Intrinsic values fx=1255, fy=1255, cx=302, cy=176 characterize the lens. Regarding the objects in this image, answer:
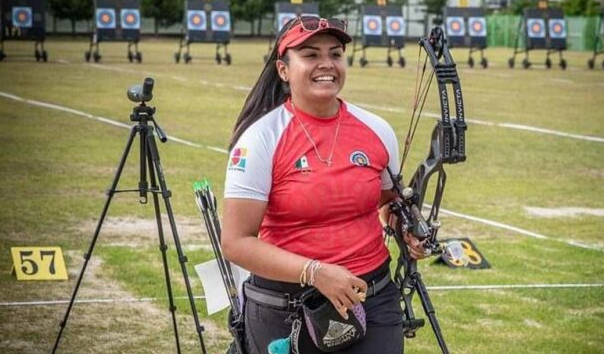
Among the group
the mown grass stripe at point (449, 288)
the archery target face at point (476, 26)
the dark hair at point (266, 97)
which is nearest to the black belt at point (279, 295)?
the dark hair at point (266, 97)

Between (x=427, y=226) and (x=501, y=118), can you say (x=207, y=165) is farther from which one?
(x=427, y=226)

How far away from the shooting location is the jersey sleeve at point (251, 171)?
155 inches

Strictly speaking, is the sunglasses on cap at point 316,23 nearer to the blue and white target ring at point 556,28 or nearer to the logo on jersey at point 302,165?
the logo on jersey at point 302,165

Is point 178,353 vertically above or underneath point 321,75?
underneath

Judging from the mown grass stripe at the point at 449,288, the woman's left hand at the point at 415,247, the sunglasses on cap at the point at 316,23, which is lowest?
the mown grass stripe at the point at 449,288

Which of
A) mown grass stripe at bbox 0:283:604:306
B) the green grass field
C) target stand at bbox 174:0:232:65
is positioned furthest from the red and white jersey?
target stand at bbox 174:0:232:65

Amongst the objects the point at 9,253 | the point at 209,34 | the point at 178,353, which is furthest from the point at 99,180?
the point at 209,34

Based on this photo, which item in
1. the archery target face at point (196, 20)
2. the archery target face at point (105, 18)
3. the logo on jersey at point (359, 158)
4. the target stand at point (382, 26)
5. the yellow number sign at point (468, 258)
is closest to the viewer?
the logo on jersey at point (359, 158)

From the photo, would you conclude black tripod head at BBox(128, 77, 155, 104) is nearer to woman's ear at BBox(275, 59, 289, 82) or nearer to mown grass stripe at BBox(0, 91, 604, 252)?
woman's ear at BBox(275, 59, 289, 82)

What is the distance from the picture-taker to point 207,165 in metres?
13.5

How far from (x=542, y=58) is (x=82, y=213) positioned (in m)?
33.2

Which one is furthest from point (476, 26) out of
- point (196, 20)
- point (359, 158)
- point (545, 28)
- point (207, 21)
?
point (359, 158)

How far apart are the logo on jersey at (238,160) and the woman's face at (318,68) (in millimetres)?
270

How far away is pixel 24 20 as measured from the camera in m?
32.7
